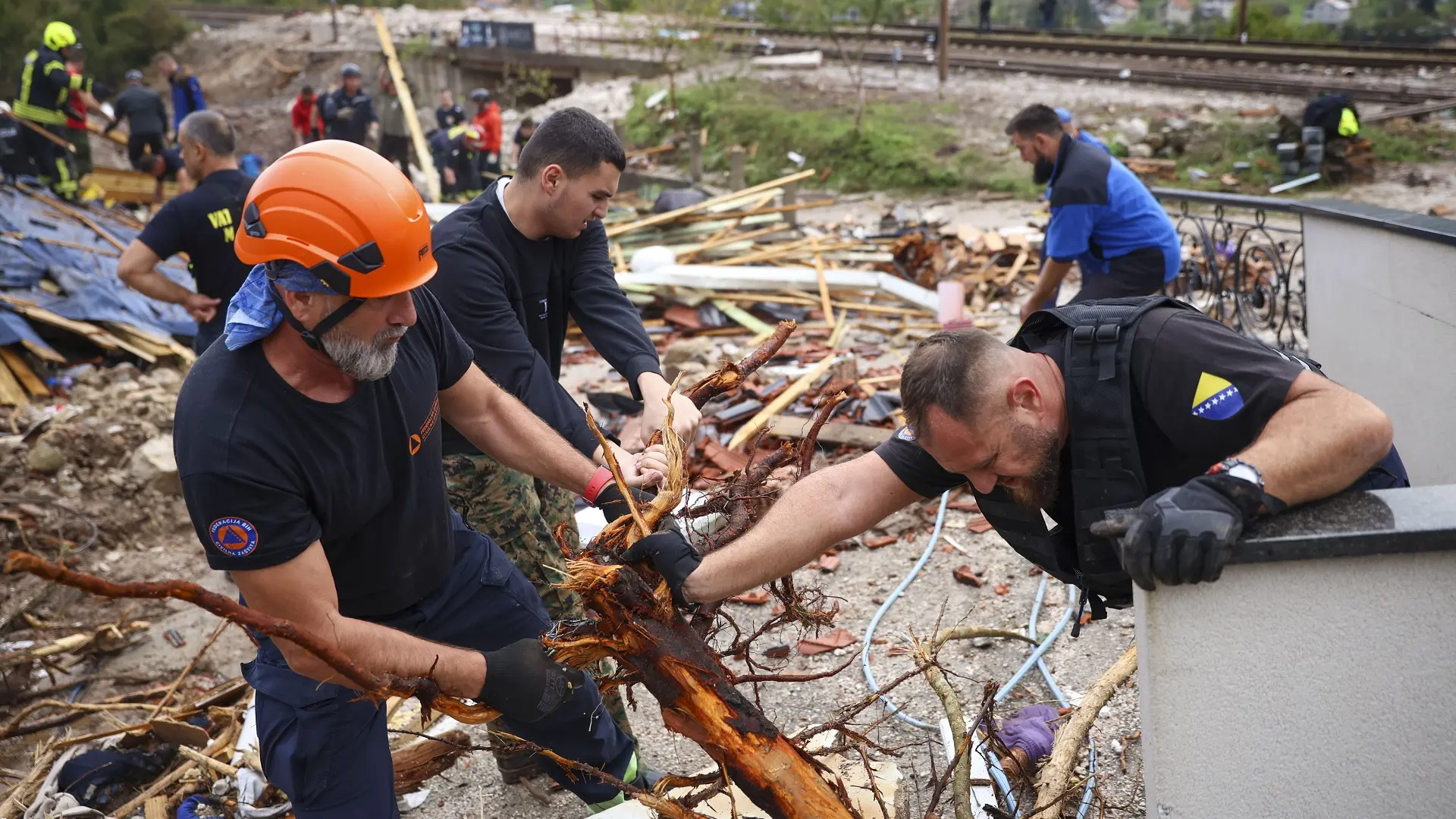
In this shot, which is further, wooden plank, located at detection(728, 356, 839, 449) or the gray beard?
wooden plank, located at detection(728, 356, 839, 449)

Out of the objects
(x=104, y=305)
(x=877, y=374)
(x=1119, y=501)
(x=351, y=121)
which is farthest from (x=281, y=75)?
(x=1119, y=501)

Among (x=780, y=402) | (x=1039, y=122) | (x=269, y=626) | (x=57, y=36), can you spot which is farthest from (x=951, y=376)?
(x=57, y=36)

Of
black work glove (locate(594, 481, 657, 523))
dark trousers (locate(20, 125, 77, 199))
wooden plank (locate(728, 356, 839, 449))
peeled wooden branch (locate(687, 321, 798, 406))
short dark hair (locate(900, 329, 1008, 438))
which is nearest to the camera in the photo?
short dark hair (locate(900, 329, 1008, 438))

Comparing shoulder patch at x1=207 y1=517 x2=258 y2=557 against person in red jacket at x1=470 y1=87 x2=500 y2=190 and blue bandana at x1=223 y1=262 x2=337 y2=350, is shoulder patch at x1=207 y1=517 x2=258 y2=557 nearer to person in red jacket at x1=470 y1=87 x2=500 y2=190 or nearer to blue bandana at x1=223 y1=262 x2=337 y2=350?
blue bandana at x1=223 y1=262 x2=337 y2=350

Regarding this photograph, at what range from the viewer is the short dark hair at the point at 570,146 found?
367 cm

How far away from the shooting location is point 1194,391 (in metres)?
2.39

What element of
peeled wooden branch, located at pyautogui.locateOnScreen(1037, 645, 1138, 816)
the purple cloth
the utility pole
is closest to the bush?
the utility pole

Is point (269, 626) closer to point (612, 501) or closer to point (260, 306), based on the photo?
point (260, 306)

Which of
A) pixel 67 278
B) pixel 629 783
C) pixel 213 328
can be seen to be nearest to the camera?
pixel 629 783

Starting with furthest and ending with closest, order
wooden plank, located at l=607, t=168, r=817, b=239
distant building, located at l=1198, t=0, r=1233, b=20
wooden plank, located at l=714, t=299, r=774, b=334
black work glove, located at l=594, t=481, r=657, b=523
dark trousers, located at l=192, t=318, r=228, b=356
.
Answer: distant building, located at l=1198, t=0, r=1233, b=20
wooden plank, located at l=607, t=168, r=817, b=239
wooden plank, located at l=714, t=299, r=774, b=334
dark trousers, located at l=192, t=318, r=228, b=356
black work glove, located at l=594, t=481, r=657, b=523

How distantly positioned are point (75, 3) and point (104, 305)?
86.4 feet

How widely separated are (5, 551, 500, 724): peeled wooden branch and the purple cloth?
1734 mm

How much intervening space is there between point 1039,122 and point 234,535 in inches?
215

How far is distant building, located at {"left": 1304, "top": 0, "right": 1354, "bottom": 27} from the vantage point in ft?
84.5
